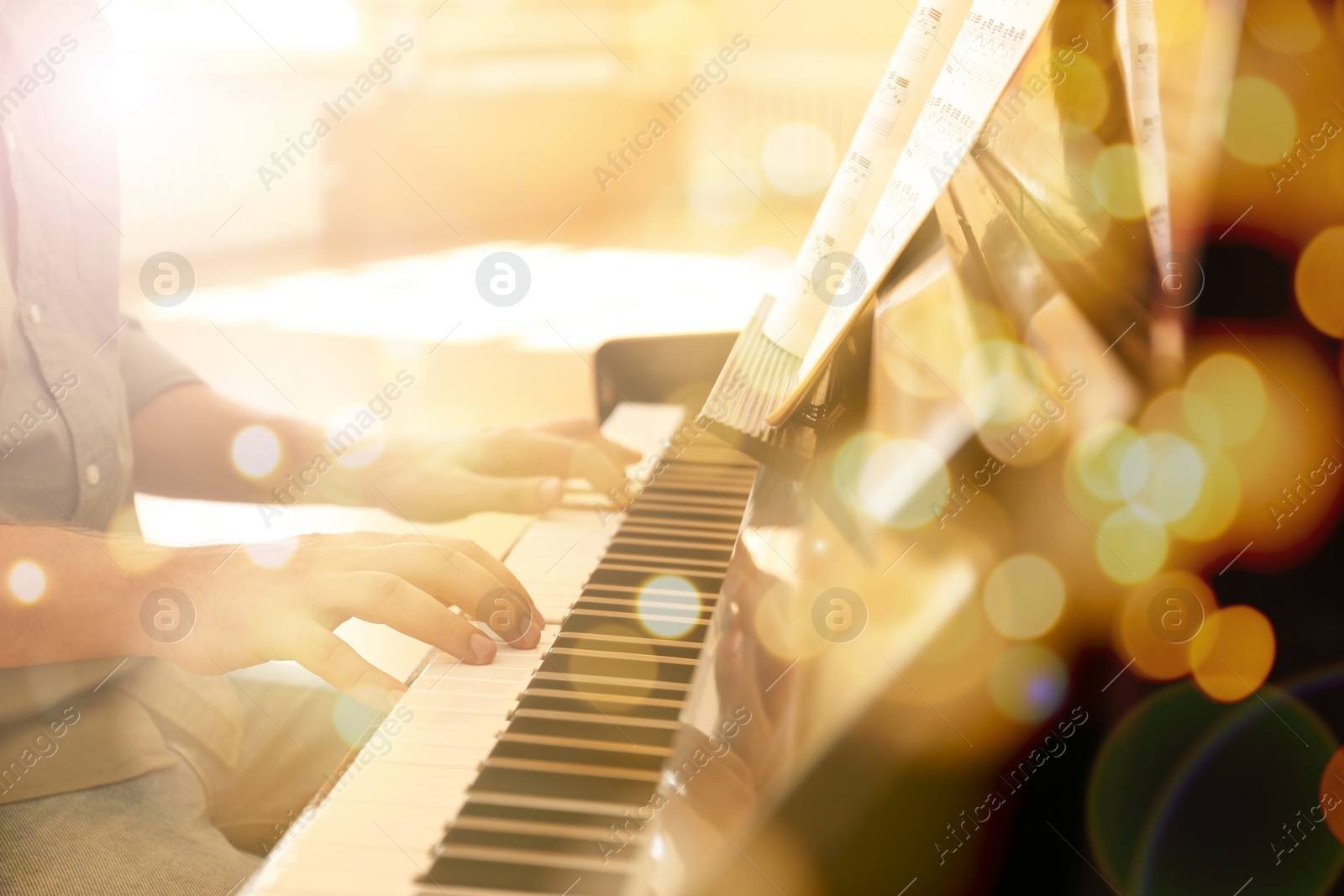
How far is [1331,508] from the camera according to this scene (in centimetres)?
54

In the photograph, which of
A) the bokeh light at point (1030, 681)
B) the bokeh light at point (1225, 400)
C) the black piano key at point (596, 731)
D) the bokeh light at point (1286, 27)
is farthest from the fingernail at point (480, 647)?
the bokeh light at point (1286, 27)

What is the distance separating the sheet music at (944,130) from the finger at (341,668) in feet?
1.35

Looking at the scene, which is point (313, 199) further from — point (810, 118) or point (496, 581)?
point (496, 581)

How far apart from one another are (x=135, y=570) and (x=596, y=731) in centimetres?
46

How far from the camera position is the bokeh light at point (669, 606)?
834 mm

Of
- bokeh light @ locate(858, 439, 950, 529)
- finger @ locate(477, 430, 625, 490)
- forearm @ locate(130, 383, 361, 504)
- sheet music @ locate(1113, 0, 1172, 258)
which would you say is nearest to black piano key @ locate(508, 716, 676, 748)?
bokeh light @ locate(858, 439, 950, 529)

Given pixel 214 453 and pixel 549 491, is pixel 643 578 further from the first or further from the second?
pixel 214 453

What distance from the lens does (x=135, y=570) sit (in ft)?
2.90

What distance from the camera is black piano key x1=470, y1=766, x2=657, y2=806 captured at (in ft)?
2.06

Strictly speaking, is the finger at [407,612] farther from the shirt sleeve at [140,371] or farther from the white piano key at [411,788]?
the shirt sleeve at [140,371]

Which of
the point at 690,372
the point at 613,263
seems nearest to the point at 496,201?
the point at 613,263

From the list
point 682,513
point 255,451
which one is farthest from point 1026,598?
point 255,451

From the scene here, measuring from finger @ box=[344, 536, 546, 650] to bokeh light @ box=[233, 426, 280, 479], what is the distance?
0.58 m

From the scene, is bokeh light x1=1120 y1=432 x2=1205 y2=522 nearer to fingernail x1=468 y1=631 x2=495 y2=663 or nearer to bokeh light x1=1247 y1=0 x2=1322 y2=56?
bokeh light x1=1247 y1=0 x2=1322 y2=56
